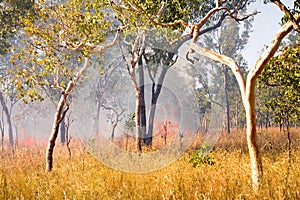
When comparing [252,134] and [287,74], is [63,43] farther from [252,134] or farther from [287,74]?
[252,134]

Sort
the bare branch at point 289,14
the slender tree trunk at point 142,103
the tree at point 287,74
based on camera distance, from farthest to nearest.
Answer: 1. the slender tree trunk at point 142,103
2. the tree at point 287,74
3. the bare branch at point 289,14

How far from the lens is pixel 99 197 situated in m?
5.19

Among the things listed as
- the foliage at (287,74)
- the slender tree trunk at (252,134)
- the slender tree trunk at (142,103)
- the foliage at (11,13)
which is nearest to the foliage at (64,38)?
the foliage at (11,13)

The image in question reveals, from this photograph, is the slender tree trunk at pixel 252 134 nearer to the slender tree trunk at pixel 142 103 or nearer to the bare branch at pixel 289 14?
the bare branch at pixel 289 14

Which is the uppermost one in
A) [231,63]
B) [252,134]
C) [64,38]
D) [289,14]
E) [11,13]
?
[11,13]

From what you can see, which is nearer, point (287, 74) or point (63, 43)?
point (287, 74)

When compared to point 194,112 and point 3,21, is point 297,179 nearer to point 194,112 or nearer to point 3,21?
point 3,21

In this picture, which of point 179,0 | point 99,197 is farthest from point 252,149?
point 179,0

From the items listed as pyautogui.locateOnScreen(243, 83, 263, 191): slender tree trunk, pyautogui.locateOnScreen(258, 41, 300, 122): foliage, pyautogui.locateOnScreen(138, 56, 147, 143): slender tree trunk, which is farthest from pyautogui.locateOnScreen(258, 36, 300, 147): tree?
pyautogui.locateOnScreen(138, 56, 147, 143): slender tree trunk

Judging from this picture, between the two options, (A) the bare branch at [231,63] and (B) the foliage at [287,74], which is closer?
(A) the bare branch at [231,63]

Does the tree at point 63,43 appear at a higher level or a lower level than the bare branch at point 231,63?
higher

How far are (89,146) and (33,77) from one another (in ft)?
16.9

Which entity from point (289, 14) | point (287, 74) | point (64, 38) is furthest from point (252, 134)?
point (64, 38)

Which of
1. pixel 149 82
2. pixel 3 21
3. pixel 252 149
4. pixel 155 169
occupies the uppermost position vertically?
pixel 3 21
